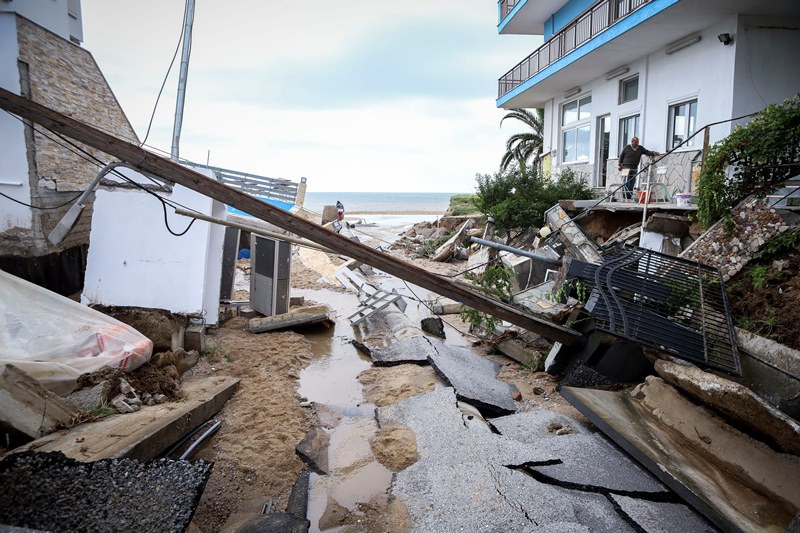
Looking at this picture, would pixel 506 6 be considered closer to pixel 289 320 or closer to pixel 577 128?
pixel 577 128

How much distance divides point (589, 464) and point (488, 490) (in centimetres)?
98

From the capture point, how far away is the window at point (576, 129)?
16891 millimetres

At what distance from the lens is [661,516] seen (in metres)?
3.62

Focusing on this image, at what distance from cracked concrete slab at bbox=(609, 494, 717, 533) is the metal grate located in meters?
1.35

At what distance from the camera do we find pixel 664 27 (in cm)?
1127

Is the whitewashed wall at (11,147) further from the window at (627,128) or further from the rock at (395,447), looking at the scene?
the window at (627,128)

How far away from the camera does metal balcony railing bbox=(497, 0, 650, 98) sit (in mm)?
12492

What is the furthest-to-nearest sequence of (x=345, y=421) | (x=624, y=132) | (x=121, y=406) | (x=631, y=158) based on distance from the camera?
1. (x=624, y=132)
2. (x=631, y=158)
3. (x=345, y=421)
4. (x=121, y=406)

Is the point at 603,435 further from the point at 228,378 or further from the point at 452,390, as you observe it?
the point at 228,378

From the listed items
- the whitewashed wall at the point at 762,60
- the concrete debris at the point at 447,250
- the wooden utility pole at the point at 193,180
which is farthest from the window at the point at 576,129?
the wooden utility pole at the point at 193,180

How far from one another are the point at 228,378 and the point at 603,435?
4.57 meters

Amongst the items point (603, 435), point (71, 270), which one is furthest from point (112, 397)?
point (71, 270)

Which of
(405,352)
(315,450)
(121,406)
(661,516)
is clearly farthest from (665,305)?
(121,406)

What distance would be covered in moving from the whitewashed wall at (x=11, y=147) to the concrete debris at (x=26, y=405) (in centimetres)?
589
